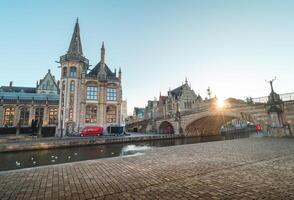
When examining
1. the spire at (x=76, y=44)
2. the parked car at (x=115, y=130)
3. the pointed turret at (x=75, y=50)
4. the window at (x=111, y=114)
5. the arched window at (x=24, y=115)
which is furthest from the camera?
the arched window at (x=24, y=115)

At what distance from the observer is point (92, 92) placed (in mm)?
40469

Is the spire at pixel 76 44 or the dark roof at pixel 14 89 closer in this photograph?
the spire at pixel 76 44

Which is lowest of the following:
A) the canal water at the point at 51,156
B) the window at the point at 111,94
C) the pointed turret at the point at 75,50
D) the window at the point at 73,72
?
the canal water at the point at 51,156

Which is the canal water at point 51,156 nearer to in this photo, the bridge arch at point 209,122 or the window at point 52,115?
the bridge arch at point 209,122

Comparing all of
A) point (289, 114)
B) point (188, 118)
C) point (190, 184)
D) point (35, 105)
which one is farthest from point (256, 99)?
point (35, 105)

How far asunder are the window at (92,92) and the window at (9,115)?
73.5 ft

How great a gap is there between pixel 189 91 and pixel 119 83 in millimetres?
30550

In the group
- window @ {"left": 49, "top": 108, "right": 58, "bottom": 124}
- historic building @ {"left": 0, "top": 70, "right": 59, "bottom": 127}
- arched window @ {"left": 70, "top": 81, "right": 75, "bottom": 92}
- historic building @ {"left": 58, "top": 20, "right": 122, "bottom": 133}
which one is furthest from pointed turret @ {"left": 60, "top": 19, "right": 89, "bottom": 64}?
window @ {"left": 49, "top": 108, "right": 58, "bottom": 124}

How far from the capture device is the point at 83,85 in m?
39.7

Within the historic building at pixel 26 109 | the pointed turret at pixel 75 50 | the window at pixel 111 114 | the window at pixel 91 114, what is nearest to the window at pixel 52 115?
the historic building at pixel 26 109

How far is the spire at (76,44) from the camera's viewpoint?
41719mm

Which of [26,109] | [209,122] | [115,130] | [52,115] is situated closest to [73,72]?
[52,115]

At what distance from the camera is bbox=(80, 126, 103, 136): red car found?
114ft

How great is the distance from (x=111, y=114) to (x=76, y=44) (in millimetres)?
20039
